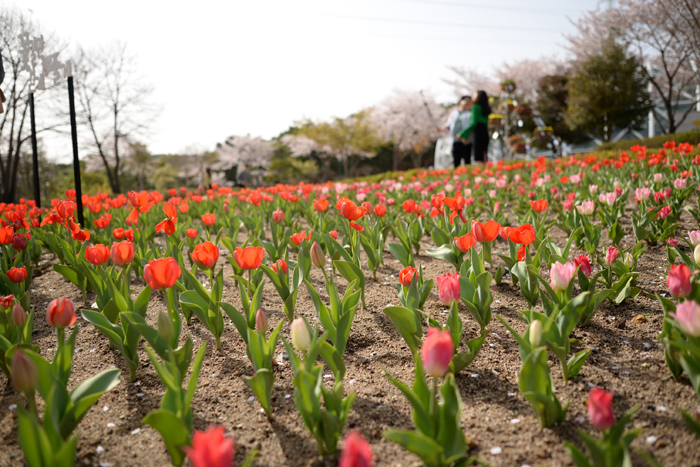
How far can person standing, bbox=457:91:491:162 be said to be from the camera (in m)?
9.75

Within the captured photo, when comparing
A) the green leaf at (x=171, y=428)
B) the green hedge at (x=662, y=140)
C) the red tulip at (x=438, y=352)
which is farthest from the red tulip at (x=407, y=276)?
the green hedge at (x=662, y=140)

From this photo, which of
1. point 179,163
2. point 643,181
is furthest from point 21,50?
point 179,163

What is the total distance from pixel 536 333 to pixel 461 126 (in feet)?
33.3

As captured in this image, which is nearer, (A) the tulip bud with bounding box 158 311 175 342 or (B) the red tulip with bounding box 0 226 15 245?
(A) the tulip bud with bounding box 158 311 175 342

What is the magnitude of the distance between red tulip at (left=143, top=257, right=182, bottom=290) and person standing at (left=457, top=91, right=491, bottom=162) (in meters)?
9.31

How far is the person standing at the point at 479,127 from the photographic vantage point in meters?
9.75

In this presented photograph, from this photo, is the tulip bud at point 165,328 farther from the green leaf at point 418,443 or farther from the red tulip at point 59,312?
the green leaf at point 418,443

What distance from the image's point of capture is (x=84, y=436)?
1486 mm

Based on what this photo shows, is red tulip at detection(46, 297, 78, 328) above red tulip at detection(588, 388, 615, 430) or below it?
above

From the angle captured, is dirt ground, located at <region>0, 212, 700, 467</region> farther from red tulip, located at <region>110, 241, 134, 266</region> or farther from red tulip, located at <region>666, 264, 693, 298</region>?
red tulip, located at <region>110, 241, 134, 266</region>

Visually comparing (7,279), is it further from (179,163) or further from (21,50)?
(179,163)

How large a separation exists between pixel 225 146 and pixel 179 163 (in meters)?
5.85

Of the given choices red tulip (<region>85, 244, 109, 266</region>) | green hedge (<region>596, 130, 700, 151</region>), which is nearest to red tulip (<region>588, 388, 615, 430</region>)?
red tulip (<region>85, 244, 109, 266</region>)

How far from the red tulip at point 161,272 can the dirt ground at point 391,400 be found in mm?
491
